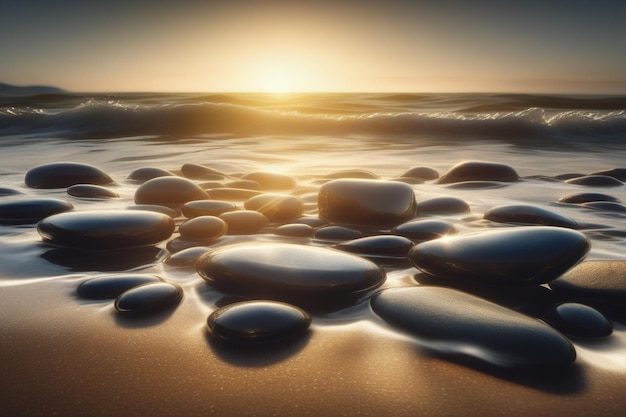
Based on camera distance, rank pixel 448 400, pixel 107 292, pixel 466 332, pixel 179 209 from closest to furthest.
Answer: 1. pixel 448 400
2. pixel 466 332
3. pixel 107 292
4. pixel 179 209

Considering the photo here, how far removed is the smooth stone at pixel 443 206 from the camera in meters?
2.28

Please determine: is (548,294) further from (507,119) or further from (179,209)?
(507,119)

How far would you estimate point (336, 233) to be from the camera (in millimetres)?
1857

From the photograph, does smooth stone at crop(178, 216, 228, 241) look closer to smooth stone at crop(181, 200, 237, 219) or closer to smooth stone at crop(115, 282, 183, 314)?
smooth stone at crop(181, 200, 237, 219)

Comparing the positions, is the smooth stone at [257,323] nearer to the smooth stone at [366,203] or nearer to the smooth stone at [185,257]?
the smooth stone at [185,257]

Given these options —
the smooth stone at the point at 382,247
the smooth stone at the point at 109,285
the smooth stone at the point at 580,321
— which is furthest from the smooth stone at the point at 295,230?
the smooth stone at the point at 580,321

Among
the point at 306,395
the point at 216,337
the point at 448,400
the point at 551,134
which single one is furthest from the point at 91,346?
the point at 551,134

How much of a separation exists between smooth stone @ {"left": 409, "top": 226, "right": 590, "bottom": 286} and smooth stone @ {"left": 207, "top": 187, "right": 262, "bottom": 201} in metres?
1.42

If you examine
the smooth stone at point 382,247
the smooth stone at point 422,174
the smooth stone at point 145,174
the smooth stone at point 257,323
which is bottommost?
the smooth stone at point 422,174

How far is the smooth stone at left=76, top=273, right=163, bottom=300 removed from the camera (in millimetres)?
1238

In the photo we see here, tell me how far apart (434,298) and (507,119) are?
723cm

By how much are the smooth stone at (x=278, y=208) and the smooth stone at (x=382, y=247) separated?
21.3 inches

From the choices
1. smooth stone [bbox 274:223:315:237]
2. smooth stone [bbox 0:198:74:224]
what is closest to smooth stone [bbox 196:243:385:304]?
smooth stone [bbox 274:223:315:237]

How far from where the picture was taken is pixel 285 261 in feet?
4.23
